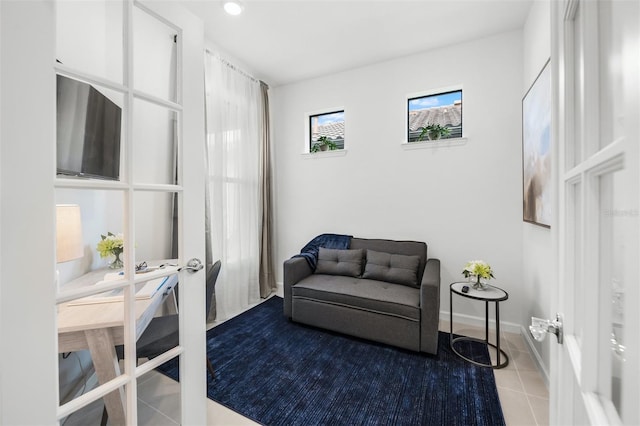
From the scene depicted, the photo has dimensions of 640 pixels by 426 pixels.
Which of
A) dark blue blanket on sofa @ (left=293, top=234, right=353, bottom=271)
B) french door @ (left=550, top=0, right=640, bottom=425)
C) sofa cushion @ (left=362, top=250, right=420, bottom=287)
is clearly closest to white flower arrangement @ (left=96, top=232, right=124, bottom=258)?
french door @ (left=550, top=0, right=640, bottom=425)

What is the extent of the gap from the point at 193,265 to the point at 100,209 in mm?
428

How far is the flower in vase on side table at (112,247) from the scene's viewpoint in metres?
0.98

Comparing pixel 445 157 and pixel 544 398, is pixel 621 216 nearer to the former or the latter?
pixel 544 398

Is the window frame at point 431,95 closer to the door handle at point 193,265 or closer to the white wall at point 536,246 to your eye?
the white wall at point 536,246

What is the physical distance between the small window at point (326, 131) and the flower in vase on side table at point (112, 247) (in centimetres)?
291

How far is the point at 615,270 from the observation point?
49cm

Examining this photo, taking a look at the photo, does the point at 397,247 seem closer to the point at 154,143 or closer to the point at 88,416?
the point at 154,143

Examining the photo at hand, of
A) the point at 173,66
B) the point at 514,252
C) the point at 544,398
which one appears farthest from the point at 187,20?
the point at 514,252

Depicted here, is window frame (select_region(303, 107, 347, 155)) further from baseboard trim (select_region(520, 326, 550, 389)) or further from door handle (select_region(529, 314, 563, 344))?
door handle (select_region(529, 314, 563, 344))

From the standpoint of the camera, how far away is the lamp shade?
81cm

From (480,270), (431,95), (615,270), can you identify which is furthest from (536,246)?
(615,270)

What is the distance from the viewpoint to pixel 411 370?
2.02 metres

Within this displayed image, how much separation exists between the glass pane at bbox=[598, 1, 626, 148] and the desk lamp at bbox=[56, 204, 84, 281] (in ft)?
4.45

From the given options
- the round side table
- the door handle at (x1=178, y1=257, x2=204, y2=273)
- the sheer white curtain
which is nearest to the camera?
the door handle at (x1=178, y1=257, x2=204, y2=273)
